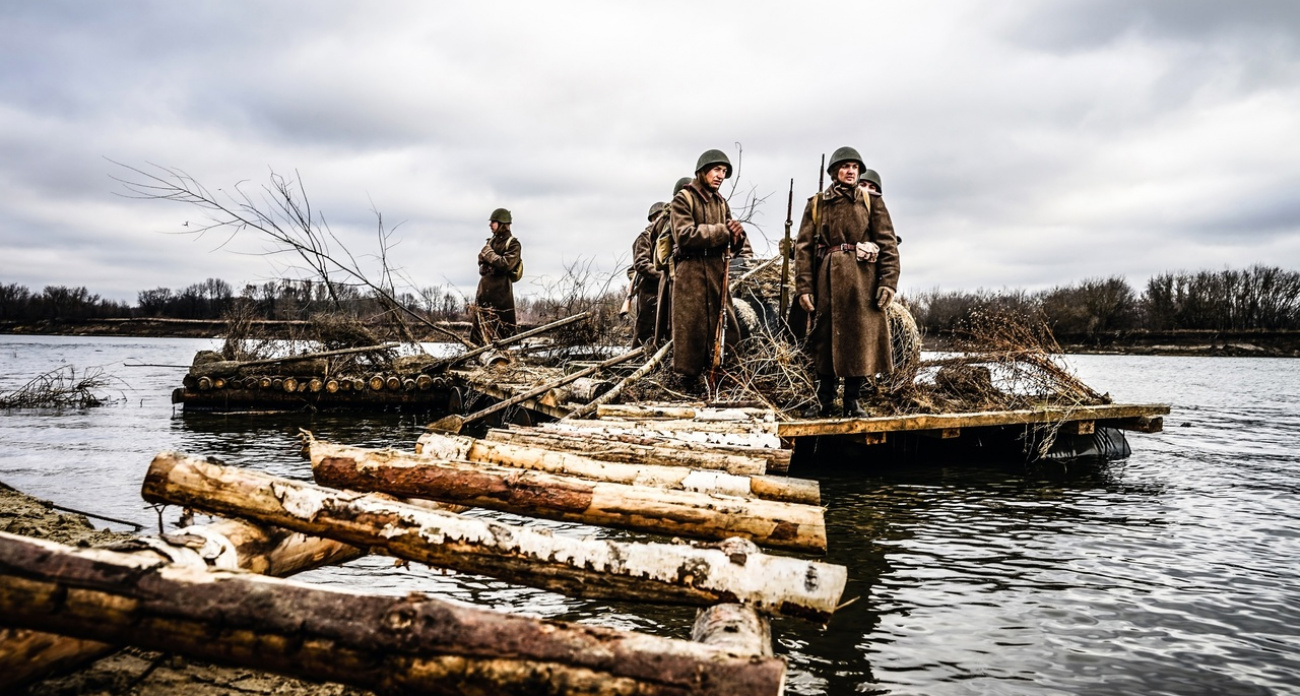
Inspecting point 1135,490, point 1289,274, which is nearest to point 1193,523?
point 1135,490

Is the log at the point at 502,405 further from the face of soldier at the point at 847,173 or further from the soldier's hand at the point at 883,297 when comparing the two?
the face of soldier at the point at 847,173

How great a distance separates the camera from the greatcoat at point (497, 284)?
464 inches

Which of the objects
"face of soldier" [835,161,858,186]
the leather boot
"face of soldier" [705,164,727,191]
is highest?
"face of soldier" [705,164,727,191]

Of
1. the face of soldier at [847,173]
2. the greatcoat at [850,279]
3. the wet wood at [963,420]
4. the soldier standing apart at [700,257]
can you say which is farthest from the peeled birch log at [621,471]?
the face of soldier at [847,173]

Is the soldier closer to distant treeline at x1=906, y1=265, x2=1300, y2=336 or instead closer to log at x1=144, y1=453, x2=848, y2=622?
log at x1=144, y1=453, x2=848, y2=622

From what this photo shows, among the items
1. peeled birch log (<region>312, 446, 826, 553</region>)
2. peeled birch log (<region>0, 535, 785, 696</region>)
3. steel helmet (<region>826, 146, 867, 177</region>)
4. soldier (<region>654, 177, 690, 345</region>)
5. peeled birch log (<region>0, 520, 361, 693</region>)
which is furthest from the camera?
soldier (<region>654, 177, 690, 345</region>)

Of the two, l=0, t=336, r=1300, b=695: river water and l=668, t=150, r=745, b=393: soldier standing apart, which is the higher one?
l=668, t=150, r=745, b=393: soldier standing apart

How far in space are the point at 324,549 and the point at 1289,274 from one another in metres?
58.1

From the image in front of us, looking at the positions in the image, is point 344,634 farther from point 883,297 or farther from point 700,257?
point 700,257

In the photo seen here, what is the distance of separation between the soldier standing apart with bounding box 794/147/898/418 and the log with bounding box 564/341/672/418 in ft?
5.29

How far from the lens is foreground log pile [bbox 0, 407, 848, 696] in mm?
1614

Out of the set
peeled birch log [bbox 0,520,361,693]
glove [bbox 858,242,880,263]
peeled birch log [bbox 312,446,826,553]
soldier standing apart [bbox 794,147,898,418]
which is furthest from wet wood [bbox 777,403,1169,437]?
peeled birch log [bbox 0,520,361,693]

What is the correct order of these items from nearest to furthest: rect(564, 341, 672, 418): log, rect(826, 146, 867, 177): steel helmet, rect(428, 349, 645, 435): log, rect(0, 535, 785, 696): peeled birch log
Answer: rect(0, 535, 785, 696): peeled birch log → rect(428, 349, 645, 435): log → rect(564, 341, 672, 418): log → rect(826, 146, 867, 177): steel helmet

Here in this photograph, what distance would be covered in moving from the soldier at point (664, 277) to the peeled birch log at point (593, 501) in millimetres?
4513
